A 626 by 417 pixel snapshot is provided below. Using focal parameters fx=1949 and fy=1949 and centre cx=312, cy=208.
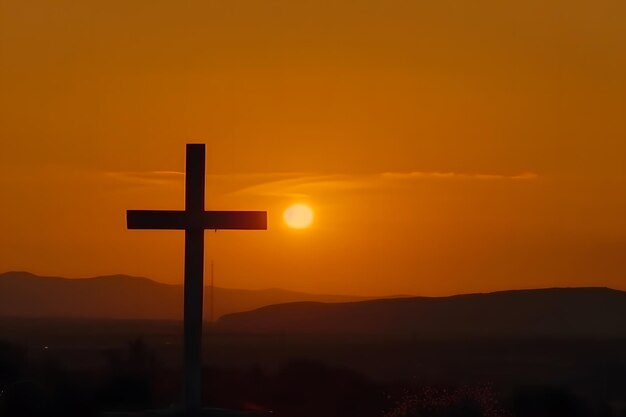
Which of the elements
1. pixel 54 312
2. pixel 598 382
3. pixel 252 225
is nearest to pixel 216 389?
pixel 252 225

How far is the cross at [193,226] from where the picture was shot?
2188cm

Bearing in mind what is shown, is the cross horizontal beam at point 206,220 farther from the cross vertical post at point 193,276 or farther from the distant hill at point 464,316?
the distant hill at point 464,316

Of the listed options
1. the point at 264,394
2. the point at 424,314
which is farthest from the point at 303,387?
the point at 424,314

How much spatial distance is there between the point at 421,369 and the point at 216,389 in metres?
28.6

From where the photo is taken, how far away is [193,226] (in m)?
22.2

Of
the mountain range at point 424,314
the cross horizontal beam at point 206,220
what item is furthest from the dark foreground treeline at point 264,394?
the mountain range at point 424,314

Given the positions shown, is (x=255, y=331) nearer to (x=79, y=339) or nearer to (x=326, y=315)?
(x=326, y=315)

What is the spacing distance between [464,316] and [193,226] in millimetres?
114937

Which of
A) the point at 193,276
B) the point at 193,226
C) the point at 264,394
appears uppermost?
the point at 193,226

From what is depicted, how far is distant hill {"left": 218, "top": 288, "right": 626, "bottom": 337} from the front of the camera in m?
132

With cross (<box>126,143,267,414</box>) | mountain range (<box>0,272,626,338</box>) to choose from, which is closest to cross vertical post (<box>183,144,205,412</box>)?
cross (<box>126,143,267,414</box>)

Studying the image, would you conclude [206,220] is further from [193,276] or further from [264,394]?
[264,394]

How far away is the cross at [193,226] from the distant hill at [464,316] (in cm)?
10513

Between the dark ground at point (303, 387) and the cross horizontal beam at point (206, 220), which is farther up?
the cross horizontal beam at point (206, 220)
